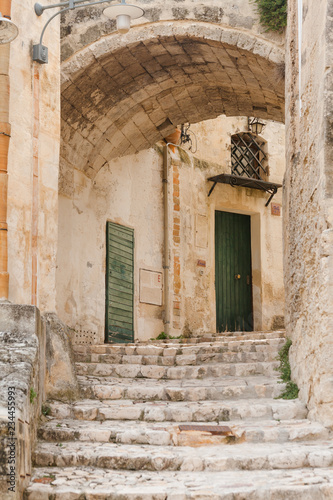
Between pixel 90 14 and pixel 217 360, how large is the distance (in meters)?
4.49

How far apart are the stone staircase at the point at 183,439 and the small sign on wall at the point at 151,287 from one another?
4242 millimetres

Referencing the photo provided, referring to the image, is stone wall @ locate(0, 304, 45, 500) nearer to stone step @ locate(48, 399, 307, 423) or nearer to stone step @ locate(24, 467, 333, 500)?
stone step @ locate(24, 467, 333, 500)

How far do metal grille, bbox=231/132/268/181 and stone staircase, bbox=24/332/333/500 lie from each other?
275 inches

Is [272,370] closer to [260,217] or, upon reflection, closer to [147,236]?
[147,236]

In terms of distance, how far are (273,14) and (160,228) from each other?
4.44 metres

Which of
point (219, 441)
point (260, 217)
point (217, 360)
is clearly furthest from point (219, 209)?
point (219, 441)

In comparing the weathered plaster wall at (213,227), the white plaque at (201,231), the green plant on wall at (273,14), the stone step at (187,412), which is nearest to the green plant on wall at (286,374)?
the stone step at (187,412)

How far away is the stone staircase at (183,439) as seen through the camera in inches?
181

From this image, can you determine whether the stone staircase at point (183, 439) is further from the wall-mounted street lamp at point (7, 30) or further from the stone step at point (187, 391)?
the wall-mounted street lamp at point (7, 30)

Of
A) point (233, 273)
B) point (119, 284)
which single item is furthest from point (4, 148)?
point (233, 273)

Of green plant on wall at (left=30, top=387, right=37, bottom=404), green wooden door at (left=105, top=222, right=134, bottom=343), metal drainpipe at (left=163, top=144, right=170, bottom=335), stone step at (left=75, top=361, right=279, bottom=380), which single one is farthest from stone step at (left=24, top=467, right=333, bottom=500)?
metal drainpipe at (left=163, top=144, right=170, bottom=335)

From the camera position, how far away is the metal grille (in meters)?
14.0

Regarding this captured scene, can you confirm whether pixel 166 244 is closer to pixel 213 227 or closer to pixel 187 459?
pixel 213 227

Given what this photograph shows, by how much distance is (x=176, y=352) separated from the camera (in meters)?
8.02
